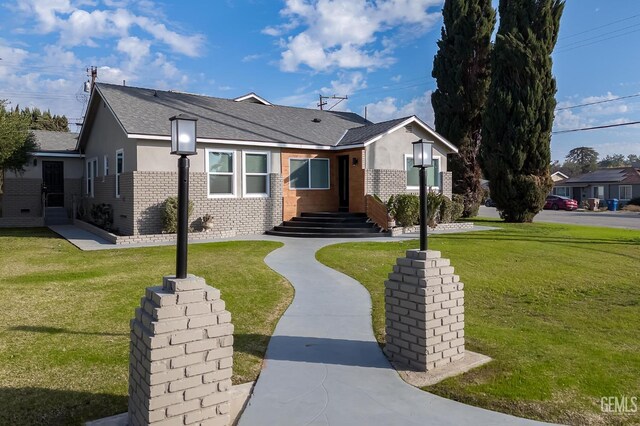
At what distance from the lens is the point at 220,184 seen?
1546cm

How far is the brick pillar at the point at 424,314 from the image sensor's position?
4.39m

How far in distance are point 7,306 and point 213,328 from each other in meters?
4.93

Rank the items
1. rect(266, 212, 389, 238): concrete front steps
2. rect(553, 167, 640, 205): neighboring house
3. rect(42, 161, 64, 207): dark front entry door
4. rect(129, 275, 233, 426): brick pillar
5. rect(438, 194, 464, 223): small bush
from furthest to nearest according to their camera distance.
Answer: rect(553, 167, 640, 205): neighboring house, rect(42, 161, 64, 207): dark front entry door, rect(438, 194, 464, 223): small bush, rect(266, 212, 389, 238): concrete front steps, rect(129, 275, 233, 426): brick pillar

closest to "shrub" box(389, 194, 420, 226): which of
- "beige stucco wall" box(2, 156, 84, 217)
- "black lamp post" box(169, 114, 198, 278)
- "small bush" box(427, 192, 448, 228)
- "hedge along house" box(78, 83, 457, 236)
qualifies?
"small bush" box(427, 192, 448, 228)

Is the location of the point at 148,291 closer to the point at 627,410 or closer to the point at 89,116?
the point at 627,410

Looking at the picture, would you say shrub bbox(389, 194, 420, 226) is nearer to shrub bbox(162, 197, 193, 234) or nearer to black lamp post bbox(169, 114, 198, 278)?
shrub bbox(162, 197, 193, 234)

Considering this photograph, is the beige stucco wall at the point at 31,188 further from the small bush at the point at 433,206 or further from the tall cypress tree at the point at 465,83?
the tall cypress tree at the point at 465,83

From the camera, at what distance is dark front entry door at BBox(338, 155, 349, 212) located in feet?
58.3

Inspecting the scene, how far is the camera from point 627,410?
11.8 feet

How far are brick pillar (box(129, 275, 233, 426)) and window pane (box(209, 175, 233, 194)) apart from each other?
12.3 metres

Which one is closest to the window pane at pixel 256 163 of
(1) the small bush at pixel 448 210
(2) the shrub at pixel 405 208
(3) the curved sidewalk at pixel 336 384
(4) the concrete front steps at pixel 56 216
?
(2) the shrub at pixel 405 208

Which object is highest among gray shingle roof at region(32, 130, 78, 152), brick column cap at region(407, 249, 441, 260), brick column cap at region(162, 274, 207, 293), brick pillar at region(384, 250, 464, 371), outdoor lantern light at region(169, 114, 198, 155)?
gray shingle roof at region(32, 130, 78, 152)

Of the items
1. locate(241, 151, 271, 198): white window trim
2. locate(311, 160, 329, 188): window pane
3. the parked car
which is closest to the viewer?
locate(241, 151, 271, 198): white window trim

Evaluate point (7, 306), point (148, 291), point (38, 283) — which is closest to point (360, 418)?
point (148, 291)
